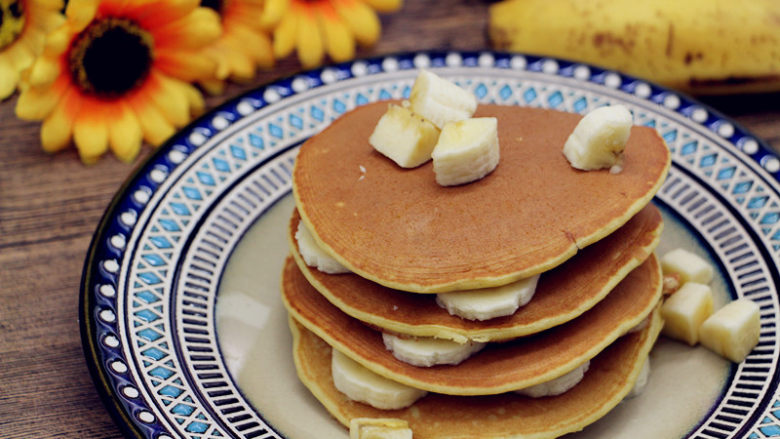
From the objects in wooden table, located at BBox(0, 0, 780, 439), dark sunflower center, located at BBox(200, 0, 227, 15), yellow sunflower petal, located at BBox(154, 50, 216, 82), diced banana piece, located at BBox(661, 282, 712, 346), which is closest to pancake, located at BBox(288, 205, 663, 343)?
diced banana piece, located at BBox(661, 282, 712, 346)

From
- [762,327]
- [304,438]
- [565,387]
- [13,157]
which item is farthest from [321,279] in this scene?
[13,157]

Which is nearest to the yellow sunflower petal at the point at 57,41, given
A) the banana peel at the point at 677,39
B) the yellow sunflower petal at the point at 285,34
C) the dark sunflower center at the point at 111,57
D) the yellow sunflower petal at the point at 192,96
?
the dark sunflower center at the point at 111,57

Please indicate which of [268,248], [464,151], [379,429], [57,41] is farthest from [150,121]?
[379,429]

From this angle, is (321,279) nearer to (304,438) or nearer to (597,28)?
(304,438)

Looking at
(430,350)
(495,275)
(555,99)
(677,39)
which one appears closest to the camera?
(495,275)

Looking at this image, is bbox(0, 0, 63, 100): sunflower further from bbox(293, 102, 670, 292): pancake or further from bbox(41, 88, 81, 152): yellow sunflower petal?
bbox(293, 102, 670, 292): pancake

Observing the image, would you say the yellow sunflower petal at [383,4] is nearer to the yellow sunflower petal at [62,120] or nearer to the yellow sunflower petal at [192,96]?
the yellow sunflower petal at [192,96]

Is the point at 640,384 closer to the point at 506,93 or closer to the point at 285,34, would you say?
the point at 506,93
